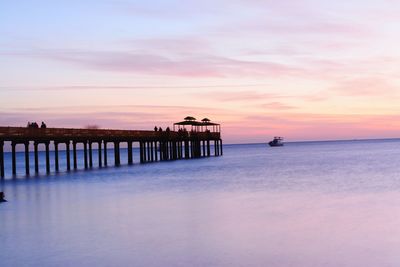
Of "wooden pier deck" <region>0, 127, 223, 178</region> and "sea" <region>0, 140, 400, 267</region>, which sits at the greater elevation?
"wooden pier deck" <region>0, 127, 223, 178</region>

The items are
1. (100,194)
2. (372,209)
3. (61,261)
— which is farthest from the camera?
(100,194)

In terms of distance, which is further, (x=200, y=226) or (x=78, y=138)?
(x=78, y=138)

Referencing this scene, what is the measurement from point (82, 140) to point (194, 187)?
16.1m

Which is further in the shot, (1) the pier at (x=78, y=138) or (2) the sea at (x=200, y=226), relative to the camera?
(1) the pier at (x=78, y=138)

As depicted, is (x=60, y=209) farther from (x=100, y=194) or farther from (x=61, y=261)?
(x=61, y=261)

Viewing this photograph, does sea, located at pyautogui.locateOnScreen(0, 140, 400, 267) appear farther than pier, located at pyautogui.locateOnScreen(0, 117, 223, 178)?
No

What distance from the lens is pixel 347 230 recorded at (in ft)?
63.0

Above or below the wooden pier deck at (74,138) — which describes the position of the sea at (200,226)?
below

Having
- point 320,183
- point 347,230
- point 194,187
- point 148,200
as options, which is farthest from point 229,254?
point 320,183

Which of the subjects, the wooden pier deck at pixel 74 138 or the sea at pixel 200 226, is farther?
the wooden pier deck at pixel 74 138

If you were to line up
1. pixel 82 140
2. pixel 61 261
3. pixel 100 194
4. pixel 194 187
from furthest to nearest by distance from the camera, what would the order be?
1. pixel 82 140
2. pixel 194 187
3. pixel 100 194
4. pixel 61 261

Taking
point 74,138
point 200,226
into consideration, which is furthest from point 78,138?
point 200,226

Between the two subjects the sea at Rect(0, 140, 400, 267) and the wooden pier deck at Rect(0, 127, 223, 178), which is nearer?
the sea at Rect(0, 140, 400, 267)

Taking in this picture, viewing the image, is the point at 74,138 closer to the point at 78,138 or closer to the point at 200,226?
the point at 78,138
